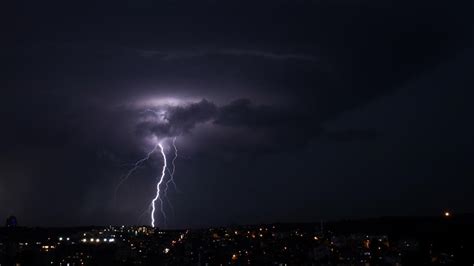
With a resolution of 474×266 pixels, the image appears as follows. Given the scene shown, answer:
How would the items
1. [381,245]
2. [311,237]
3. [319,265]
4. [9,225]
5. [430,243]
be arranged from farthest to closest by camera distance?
[9,225], [311,237], [381,245], [430,243], [319,265]

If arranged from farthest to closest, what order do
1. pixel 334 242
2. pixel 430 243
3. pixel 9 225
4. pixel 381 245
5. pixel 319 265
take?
pixel 9 225 → pixel 334 242 → pixel 381 245 → pixel 430 243 → pixel 319 265

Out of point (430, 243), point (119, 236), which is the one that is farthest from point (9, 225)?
point (430, 243)

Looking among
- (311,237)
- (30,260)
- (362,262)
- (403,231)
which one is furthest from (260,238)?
(30,260)

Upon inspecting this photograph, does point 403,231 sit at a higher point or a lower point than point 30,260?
higher

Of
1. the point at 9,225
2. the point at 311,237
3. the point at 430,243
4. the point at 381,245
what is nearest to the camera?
the point at 430,243

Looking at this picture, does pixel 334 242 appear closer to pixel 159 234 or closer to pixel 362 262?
pixel 362 262

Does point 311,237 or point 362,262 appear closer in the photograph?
point 362,262

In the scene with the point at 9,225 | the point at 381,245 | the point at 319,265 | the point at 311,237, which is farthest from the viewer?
the point at 9,225

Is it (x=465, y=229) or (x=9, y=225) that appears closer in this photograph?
(x=465, y=229)

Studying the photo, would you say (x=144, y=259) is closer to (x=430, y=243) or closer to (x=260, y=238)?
(x=260, y=238)
